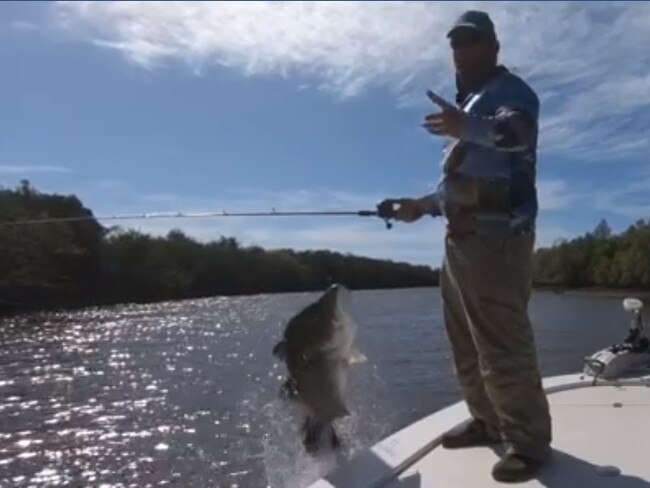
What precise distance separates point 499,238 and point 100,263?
79.9 m

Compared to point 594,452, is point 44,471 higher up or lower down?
lower down

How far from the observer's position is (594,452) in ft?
14.8

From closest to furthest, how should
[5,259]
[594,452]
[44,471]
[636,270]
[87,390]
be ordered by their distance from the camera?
1. [594,452]
2. [44,471]
3. [87,390]
4. [5,259]
5. [636,270]

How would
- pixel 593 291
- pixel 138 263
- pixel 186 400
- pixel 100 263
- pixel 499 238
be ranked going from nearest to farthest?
pixel 499 238 < pixel 186 400 < pixel 100 263 < pixel 138 263 < pixel 593 291

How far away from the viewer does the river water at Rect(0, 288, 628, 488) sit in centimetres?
1136

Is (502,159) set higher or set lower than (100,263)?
higher

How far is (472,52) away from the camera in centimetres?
428

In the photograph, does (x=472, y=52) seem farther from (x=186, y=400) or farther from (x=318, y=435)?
(x=186, y=400)

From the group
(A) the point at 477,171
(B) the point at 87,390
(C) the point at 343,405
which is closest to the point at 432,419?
(C) the point at 343,405

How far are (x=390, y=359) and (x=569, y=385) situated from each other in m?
17.7

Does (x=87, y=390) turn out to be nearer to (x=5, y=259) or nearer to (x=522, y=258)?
(x=522, y=258)

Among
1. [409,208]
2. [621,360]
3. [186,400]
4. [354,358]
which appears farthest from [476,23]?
[186,400]

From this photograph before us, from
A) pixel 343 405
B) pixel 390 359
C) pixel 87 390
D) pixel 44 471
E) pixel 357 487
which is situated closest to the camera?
pixel 357 487

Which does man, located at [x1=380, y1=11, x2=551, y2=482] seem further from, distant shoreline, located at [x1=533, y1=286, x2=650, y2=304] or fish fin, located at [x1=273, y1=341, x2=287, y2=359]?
distant shoreline, located at [x1=533, y1=286, x2=650, y2=304]
